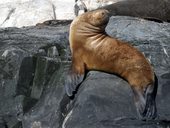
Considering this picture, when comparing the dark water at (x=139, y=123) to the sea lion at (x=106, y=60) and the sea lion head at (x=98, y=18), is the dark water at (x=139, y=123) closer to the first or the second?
Answer: the sea lion at (x=106, y=60)

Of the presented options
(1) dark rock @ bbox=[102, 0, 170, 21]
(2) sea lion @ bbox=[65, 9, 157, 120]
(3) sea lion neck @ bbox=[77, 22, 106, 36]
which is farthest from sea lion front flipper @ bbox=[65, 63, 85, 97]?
(1) dark rock @ bbox=[102, 0, 170, 21]

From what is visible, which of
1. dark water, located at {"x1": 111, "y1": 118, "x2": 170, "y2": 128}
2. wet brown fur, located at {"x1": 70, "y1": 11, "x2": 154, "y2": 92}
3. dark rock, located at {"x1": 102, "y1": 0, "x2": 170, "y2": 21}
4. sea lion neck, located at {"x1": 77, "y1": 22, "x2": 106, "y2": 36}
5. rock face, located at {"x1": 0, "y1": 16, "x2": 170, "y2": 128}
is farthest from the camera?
dark rock, located at {"x1": 102, "y1": 0, "x2": 170, "y2": 21}

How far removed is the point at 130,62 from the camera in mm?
5070

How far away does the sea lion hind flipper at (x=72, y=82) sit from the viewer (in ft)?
17.1

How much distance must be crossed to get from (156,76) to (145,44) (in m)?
0.79

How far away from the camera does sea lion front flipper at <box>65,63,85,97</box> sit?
521 cm

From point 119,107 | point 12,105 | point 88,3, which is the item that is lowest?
point 88,3

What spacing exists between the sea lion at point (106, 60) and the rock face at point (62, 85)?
68mm

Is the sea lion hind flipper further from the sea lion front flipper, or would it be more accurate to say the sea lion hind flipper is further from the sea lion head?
the sea lion head

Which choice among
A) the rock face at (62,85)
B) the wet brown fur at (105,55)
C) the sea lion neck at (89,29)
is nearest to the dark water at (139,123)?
the rock face at (62,85)

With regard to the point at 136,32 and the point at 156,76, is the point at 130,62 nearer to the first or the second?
the point at 156,76

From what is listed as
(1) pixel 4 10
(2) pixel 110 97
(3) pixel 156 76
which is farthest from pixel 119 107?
(1) pixel 4 10

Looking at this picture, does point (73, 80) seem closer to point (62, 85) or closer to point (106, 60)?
point (62, 85)

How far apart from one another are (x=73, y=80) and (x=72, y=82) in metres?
0.02
